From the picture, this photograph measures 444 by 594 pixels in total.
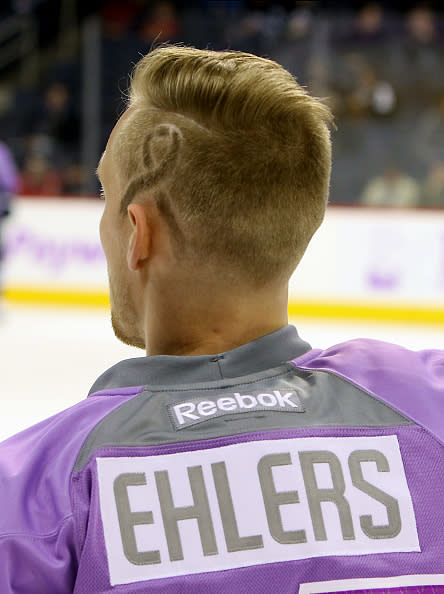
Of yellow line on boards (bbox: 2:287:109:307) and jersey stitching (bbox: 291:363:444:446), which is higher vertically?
jersey stitching (bbox: 291:363:444:446)

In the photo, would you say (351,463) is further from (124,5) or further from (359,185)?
(124,5)

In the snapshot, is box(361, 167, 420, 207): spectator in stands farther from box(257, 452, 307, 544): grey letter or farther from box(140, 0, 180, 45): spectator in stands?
box(257, 452, 307, 544): grey letter

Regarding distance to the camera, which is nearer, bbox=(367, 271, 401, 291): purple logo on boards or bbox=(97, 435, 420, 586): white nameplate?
bbox=(97, 435, 420, 586): white nameplate

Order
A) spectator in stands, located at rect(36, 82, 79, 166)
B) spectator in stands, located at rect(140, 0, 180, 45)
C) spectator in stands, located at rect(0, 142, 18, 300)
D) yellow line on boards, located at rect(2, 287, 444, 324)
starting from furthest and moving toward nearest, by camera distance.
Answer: spectator in stands, located at rect(140, 0, 180, 45) < spectator in stands, located at rect(36, 82, 79, 166) < yellow line on boards, located at rect(2, 287, 444, 324) < spectator in stands, located at rect(0, 142, 18, 300)

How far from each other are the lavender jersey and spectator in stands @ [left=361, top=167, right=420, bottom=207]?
692 centimetres

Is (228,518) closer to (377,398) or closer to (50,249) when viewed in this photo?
(377,398)

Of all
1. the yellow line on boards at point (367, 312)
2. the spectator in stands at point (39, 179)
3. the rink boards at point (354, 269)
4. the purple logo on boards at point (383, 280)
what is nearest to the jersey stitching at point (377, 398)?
the rink boards at point (354, 269)

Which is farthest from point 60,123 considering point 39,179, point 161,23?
point 161,23

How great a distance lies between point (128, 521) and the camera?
0.82 metres

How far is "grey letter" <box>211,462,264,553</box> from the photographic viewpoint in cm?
84

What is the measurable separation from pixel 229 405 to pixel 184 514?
0.11m

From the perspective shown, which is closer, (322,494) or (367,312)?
(322,494)

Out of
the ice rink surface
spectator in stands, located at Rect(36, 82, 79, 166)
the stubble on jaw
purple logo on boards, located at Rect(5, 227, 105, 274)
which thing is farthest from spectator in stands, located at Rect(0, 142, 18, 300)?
the stubble on jaw

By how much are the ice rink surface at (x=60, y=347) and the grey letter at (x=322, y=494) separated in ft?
10.2
